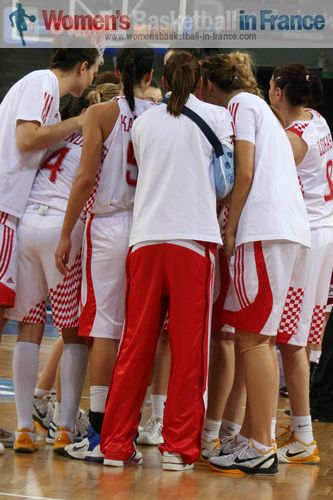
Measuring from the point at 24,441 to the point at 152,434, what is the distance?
2.20ft

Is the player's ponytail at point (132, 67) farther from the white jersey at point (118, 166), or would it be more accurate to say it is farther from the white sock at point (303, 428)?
the white sock at point (303, 428)

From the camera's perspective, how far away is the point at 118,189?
174 inches

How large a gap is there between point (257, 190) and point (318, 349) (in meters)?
2.46

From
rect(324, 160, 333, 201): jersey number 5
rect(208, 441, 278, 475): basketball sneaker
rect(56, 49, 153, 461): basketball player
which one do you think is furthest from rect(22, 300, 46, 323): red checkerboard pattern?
rect(324, 160, 333, 201): jersey number 5

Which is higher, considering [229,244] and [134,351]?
[229,244]

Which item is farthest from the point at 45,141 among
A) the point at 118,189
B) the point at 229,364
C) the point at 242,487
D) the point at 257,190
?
the point at 242,487

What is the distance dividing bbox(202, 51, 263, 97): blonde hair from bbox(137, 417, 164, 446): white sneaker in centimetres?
163

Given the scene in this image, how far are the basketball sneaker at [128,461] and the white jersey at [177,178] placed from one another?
0.91 m

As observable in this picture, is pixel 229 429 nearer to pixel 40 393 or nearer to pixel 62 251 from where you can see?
pixel 40 393

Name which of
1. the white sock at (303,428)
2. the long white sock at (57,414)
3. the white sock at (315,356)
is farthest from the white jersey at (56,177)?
the white sock at (315,356)

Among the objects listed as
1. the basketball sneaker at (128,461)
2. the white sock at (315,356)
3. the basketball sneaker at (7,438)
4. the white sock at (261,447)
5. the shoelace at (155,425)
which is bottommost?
the basketball sneaker at (128,461)

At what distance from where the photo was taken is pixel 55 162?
4.64 m

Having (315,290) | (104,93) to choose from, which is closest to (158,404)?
(315,290)

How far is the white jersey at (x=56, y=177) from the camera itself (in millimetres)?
4574
